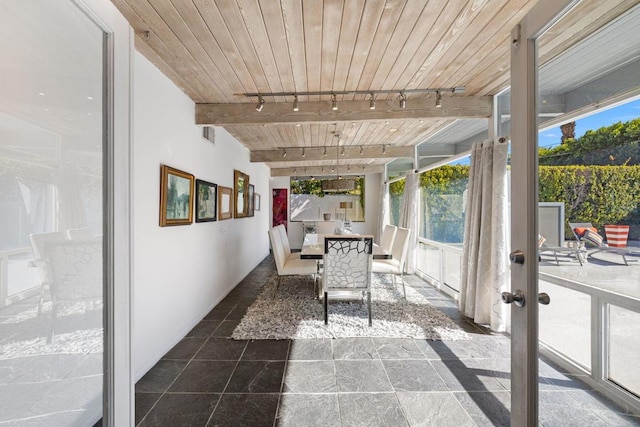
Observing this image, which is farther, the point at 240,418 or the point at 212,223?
the point at 212,223

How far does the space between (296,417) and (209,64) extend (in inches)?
106

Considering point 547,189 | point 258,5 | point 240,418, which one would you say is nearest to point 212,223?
point 240,418

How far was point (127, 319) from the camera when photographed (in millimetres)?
1127

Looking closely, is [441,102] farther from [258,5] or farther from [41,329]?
[41,329]

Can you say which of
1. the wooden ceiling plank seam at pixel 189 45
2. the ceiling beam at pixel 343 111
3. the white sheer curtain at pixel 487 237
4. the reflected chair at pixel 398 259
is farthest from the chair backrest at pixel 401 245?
the wooden ceiling plank seam at pixel 189 45

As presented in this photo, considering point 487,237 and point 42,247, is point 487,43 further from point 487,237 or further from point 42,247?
point 42,247

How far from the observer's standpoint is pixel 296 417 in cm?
174


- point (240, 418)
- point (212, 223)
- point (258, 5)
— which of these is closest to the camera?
point (258, 5)

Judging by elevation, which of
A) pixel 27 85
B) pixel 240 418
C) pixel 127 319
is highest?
pixel 27 85

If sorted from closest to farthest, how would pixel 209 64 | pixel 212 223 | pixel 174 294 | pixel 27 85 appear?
pixel 27 85 → pixel 209 64 → pixel 174 294 → pixel 212 223

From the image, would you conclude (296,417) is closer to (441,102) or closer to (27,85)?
(27,85)

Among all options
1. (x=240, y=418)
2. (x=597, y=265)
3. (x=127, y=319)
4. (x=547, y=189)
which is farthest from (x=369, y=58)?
(x=240, y=418)

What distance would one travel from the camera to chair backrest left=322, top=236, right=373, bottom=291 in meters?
3.04

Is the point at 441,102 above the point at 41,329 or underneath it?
above
